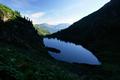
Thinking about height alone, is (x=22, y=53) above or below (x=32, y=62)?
above

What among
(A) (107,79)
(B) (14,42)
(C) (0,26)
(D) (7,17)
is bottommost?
(A) (107,79)

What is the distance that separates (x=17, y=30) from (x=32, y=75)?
75.0 meters

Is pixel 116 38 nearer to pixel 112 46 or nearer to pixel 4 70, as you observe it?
pixel 112 46

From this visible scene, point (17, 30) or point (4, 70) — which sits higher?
point (17, 30)

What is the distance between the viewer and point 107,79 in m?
61.8

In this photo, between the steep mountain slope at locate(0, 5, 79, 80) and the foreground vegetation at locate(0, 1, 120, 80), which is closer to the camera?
the steep mountain slope at locate(0, 5, 79, 80)

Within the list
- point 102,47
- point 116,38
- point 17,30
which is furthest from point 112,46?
point 17,30

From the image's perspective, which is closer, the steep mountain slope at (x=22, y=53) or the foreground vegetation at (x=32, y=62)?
the steep mountain slope at (x=22, y=53)

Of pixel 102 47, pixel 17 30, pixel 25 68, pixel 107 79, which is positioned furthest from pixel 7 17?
pixel 102 47

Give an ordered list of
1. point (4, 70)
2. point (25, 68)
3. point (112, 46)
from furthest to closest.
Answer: point (112, 46), point (25, 68), point (4, 70)

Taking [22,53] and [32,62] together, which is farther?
[22,53]

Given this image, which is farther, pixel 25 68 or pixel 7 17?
pixel 7 17

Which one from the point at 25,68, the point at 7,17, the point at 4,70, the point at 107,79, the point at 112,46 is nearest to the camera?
the point at 4,70

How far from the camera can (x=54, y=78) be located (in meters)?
20.9
